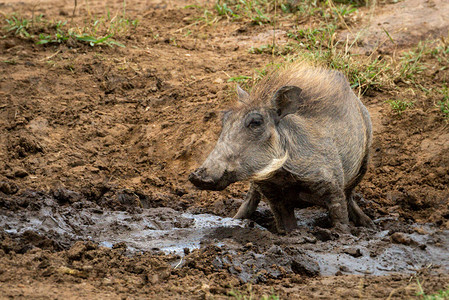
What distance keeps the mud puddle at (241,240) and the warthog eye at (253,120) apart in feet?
2.76

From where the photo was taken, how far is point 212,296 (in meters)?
3.81

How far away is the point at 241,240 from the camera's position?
5105 mm

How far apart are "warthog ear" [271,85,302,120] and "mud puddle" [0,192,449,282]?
39.1 inches

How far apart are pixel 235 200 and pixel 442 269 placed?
8.77ft

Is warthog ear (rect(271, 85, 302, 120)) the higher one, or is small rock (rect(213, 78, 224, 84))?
warthog ear (rect(271, 85, 302, 120))

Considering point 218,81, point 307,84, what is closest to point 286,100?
point 307,84

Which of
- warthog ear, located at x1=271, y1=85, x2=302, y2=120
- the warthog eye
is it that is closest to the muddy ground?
the warthog eye

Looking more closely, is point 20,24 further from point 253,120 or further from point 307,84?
point 253,120

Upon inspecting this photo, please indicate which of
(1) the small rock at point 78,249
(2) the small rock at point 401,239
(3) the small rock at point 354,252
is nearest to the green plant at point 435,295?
(3) the small rock at point 354,252

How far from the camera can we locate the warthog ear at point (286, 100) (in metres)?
5.33

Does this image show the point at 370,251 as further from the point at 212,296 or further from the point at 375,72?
the point at 375,72

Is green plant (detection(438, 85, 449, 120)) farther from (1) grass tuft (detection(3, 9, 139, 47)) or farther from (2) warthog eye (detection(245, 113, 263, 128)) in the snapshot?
(1) grass tuft (detection(3, 9, 139, 47))

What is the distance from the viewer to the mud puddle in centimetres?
450

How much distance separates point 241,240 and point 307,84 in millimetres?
1644
